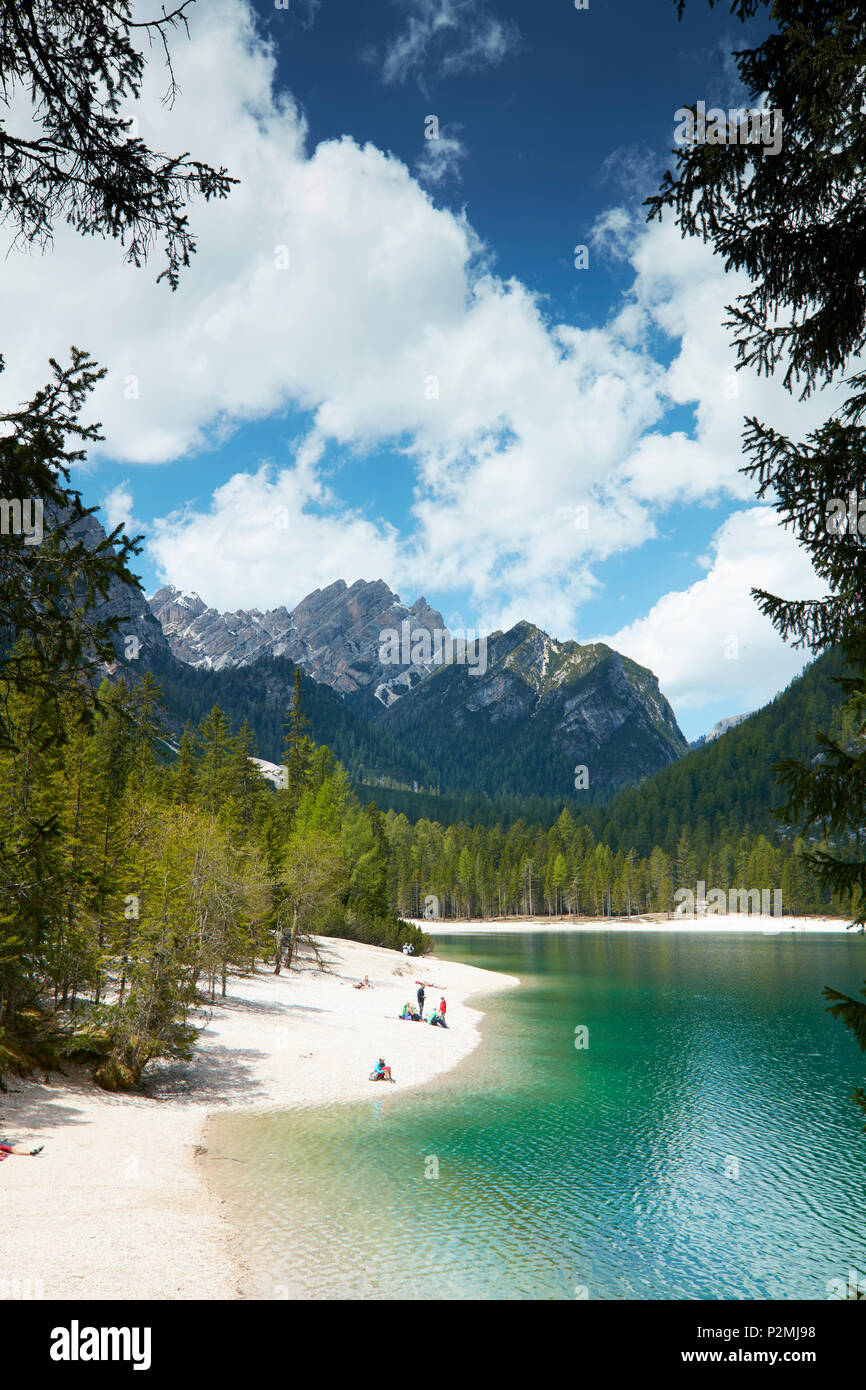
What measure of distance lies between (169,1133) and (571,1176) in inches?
464

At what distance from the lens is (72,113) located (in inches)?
278

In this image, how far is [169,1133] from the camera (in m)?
22.0

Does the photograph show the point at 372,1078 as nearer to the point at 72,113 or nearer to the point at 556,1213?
the point at 556,1213

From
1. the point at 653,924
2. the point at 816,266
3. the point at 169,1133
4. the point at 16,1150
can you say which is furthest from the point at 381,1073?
the point at 653,924

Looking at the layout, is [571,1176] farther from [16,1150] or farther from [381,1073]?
[16,1150]

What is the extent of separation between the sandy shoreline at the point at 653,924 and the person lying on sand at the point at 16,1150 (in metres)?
111

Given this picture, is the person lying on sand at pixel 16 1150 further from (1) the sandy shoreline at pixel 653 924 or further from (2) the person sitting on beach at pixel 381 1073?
(1) the sandy shoreline at pixel 653 924

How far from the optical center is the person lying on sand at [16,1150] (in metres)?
17.7

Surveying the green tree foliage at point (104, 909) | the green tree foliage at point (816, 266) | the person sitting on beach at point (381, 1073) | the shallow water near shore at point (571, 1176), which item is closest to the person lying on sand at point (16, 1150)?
the green tree foliage at point (104, 909)

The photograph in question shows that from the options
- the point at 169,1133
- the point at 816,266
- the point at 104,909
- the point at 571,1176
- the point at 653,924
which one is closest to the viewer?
the point at 816,266

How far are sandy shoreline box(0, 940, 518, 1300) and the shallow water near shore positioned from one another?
41.6 inches

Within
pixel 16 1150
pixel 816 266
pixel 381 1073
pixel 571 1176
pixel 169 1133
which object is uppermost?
pixel 816 266
